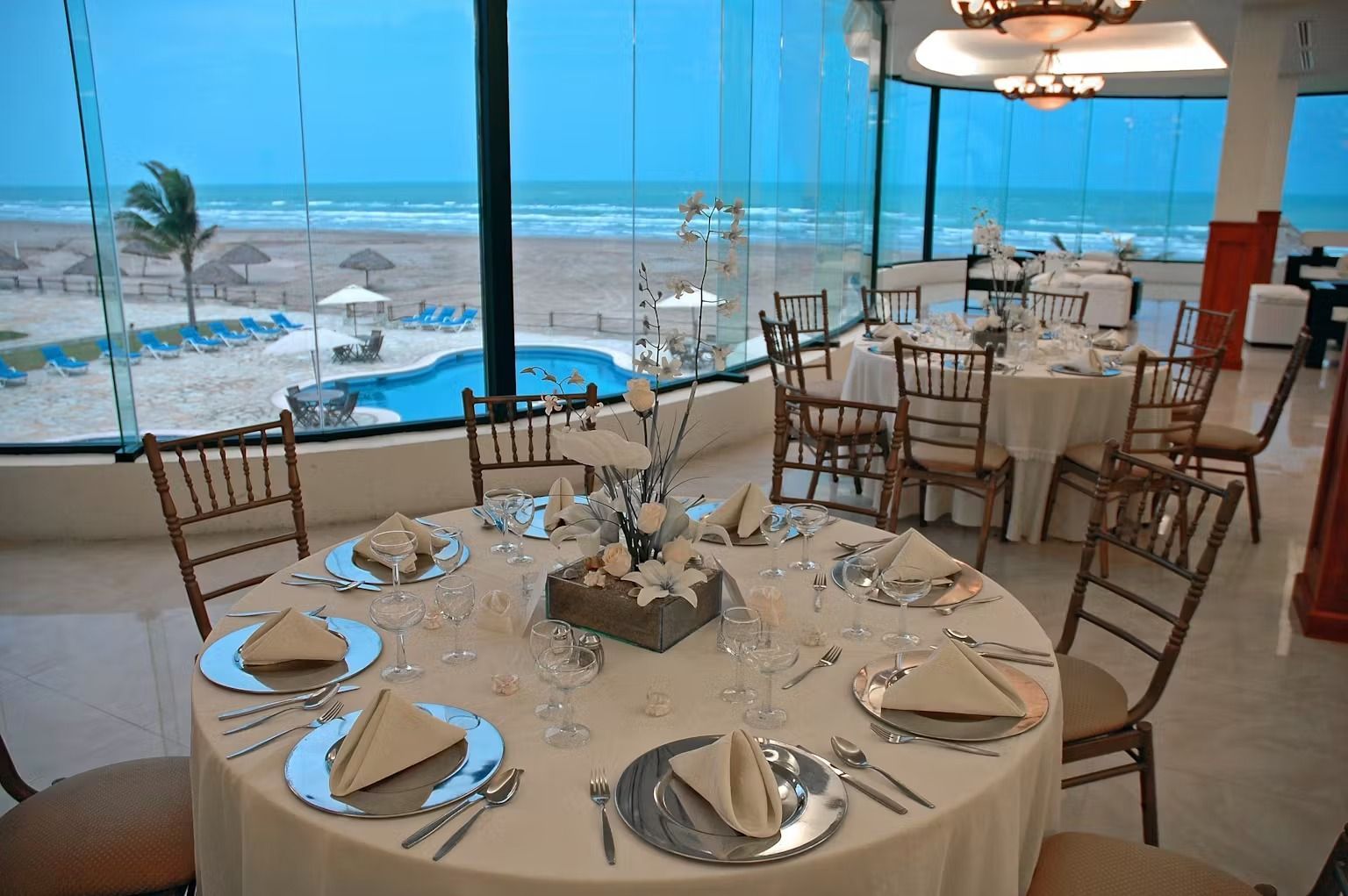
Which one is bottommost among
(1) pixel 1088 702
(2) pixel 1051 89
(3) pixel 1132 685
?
(3) pixel 1132 685

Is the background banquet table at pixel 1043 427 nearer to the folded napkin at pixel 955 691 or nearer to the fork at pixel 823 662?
the fork at pixel 823 662

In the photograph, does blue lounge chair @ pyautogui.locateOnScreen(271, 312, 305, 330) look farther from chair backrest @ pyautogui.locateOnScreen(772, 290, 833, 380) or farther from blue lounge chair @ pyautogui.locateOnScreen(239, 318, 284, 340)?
chair backrest @ pyautogui.locateOnScreen(772, 290, 833, 380)

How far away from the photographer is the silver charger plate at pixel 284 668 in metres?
1.88

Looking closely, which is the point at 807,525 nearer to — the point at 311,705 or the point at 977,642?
the point at 977,642

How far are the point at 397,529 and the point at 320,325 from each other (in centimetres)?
304

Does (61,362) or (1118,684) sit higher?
(61,362)

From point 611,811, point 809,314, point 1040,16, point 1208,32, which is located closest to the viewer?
point 611,811

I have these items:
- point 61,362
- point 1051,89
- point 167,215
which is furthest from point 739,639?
point 1051,89

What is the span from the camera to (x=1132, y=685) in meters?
3.58

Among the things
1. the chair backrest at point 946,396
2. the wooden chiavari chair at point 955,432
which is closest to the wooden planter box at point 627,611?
the wooden chiavari chair at point 955,432

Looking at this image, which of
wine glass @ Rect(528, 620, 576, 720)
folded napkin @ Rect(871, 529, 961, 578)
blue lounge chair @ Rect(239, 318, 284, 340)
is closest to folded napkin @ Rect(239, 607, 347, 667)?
wine glass @ Rect(528, 620, 576, 720)

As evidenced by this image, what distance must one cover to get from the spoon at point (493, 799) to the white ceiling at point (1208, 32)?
29.3 ft

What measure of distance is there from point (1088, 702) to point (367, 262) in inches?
166

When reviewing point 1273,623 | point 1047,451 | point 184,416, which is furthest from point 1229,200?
point 184,416
